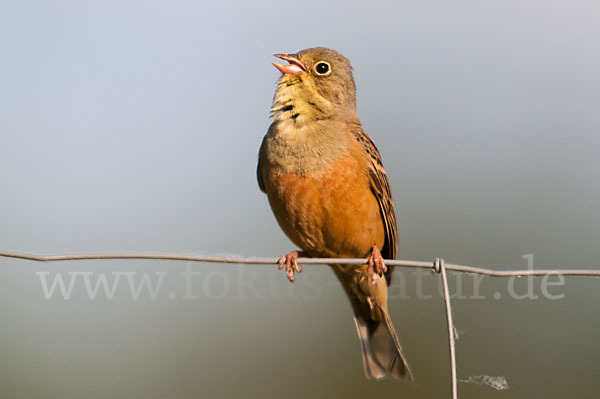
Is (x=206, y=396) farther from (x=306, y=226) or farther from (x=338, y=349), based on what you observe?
(x=306, y=226)

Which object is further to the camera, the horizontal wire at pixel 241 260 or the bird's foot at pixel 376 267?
the bird's foot at pixel 376 267

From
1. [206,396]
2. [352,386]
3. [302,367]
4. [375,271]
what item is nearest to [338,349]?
[302,367]

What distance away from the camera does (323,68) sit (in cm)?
505

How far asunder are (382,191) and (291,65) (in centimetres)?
102

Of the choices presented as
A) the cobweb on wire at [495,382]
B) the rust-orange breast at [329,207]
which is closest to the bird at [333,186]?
the rust-orange breast at [329,207]

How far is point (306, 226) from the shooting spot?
4.56m

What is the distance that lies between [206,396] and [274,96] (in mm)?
4034

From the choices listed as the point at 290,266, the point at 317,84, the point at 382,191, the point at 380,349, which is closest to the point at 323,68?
the point at 317,84

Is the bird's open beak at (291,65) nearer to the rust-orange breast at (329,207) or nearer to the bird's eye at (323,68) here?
the bird's eye at (323,68)

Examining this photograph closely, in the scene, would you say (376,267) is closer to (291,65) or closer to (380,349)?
(380,349)

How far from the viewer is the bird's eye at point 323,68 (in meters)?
5.03

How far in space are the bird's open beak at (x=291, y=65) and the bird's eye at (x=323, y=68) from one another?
10 cm

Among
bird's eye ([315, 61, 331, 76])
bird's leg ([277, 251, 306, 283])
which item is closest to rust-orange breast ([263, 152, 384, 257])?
bird's leg ([277, 251, 306, 283])

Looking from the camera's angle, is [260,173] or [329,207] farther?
[260,173]
